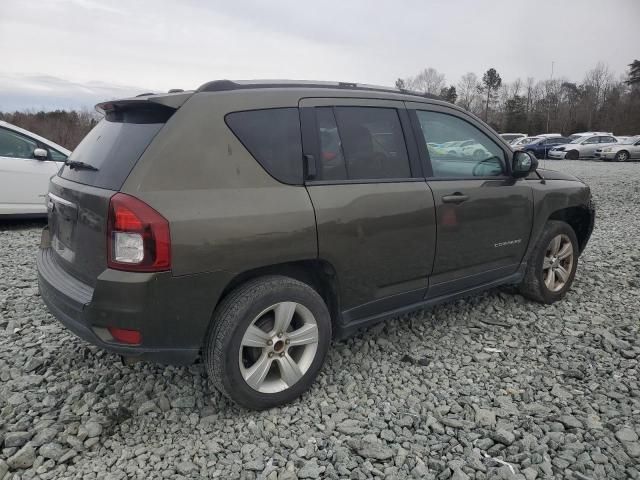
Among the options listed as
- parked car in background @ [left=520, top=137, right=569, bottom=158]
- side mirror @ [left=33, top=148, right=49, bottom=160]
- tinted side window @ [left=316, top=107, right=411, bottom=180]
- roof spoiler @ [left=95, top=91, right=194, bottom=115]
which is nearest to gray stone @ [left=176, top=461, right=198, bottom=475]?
tinted side window @ [left=316, top=107, right=411, bottom=180]

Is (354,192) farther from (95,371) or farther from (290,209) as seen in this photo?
(95,371)

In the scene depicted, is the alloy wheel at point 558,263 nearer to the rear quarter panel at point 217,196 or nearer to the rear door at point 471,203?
the rear door at point 471,203

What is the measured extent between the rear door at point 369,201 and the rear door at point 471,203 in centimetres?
13

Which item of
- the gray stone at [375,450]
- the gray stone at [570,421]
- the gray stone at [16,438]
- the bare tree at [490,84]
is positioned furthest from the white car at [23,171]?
the bare tree at [490,84]

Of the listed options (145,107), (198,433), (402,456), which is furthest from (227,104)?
(402,456)

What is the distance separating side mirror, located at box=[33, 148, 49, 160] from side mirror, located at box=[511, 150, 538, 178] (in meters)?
6.53

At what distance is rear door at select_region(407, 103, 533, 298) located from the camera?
3.33 meters

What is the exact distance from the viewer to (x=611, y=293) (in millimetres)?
4641

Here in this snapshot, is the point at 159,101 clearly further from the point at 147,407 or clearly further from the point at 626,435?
the point at 626,435

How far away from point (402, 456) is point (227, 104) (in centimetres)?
201

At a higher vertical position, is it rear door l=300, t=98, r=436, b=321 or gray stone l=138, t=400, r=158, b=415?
rear door l=300, t=98, r=436, b=321

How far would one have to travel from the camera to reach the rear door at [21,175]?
7.00 metres

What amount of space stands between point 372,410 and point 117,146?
202 centimetres

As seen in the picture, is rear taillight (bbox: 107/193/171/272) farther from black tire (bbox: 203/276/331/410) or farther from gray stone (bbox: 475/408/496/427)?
gray stone (bbox: 475/408/496/427)
